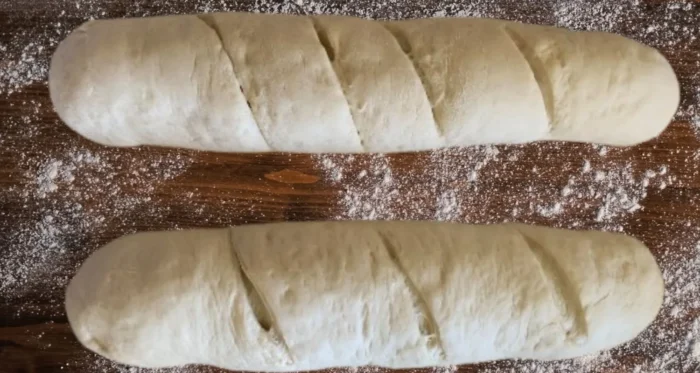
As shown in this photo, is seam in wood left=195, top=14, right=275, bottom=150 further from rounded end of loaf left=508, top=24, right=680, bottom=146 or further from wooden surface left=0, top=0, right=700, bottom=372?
rounded end of loaf left=508, top=24, right=680, bottom=146

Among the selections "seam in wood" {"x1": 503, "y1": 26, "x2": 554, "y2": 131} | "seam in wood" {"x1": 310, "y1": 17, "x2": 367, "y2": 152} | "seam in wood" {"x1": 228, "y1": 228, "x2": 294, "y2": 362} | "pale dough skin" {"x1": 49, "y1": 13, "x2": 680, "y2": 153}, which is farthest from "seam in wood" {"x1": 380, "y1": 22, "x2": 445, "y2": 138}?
"seam in wood" {"x1": 228, "y1": 228, "x2": 294, "y2": 362}

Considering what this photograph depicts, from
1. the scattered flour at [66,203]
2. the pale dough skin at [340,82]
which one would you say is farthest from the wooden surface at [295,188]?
the pale dough skin at [340,82]

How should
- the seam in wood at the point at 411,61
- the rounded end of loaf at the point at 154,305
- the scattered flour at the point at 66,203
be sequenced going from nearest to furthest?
the rounded end of loaf at the point at 154,305
the seam in wood at the point at 411,61
the scattered flour at the point at 66,203

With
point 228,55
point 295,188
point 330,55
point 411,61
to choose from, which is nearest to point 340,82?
point 330,55

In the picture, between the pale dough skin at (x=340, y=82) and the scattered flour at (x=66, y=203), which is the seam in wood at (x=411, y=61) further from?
the scattered flour at (x=66, y=203)

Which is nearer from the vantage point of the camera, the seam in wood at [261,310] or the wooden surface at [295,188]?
the seam in wood at [261,310]

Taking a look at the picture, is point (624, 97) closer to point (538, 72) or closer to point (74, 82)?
point (538, 72)

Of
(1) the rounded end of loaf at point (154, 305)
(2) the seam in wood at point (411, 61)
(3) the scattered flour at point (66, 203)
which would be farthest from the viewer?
(3) the scattered flour at point (66, 203)
